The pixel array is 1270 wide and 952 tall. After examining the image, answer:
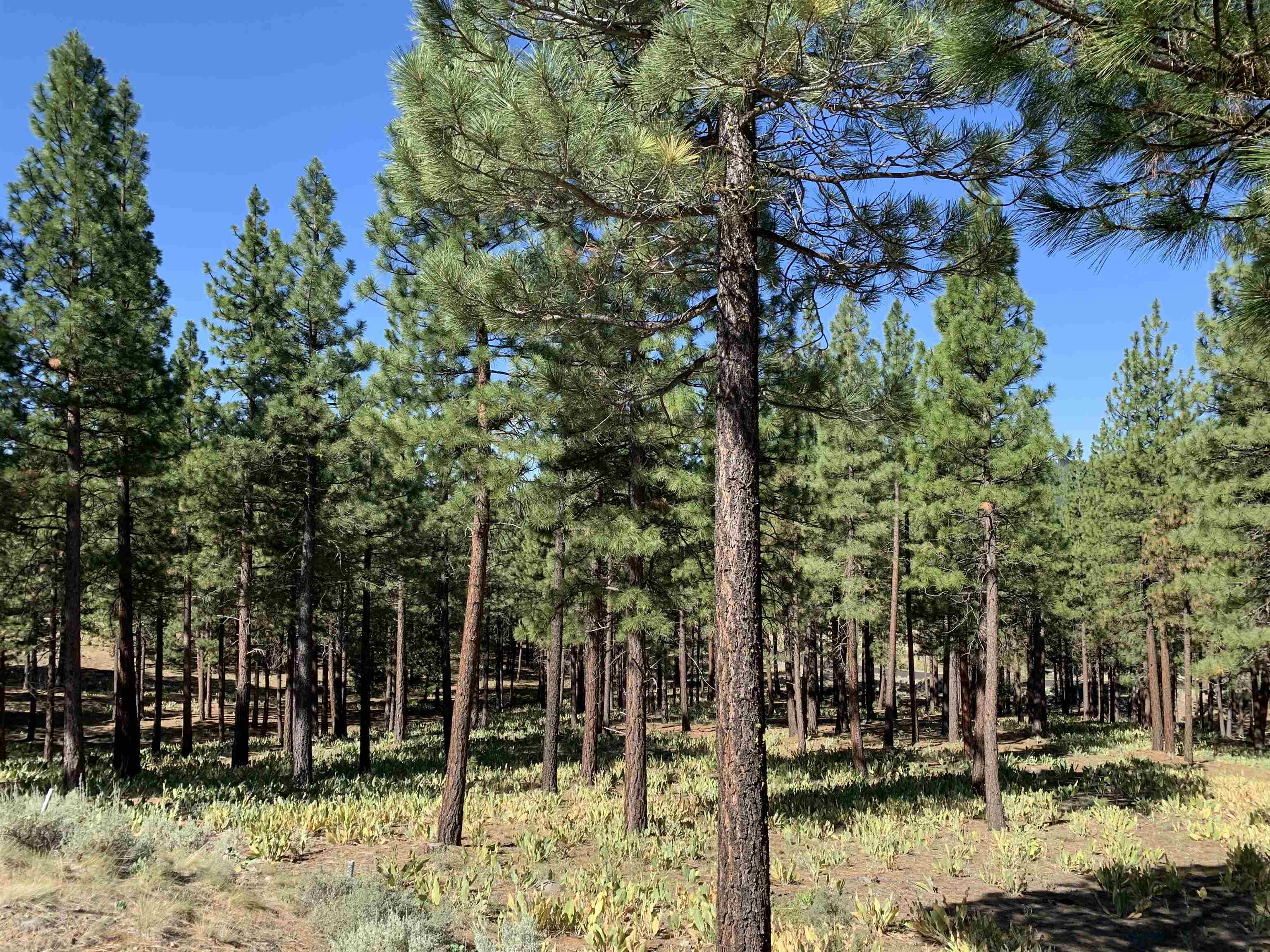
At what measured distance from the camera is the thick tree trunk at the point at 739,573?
5.10 metres

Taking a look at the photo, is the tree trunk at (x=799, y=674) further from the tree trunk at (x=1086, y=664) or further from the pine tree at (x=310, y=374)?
the tree trunk at (x=1086, y=664)

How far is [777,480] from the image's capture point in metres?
20.7

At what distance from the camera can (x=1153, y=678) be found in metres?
24.4

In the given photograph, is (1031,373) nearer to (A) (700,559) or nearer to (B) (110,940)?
(A) (700,559)

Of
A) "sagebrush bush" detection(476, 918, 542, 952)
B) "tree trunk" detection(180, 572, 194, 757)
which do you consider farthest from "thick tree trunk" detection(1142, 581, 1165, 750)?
"tree trunk" detection(180, 572, 194, 757)

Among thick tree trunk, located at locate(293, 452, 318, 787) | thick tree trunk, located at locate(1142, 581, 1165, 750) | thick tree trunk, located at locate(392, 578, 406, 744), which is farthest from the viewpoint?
thick tree trunk, located at locate(392, 578, 406, 744)

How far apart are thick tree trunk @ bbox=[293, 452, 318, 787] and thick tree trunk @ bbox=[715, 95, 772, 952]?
14.1 meters

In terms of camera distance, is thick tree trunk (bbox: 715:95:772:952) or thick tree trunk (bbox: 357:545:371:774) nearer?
thick tree trunk (bbox: 715:95:772:952)

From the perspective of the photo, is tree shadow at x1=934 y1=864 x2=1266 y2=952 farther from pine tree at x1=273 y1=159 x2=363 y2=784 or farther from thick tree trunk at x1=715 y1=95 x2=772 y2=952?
pine tree at x1=273 y1=159 x2=363 y2=784

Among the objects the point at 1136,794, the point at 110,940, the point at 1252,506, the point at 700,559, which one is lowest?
the point at 1136,794

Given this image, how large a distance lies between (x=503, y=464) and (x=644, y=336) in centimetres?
449

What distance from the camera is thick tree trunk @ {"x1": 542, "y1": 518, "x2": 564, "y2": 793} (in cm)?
1484

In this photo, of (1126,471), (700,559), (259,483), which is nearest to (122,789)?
(259,483)

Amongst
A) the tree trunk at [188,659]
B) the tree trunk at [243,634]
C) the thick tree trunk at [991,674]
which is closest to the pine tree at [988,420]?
the thick tree trunk at [991,674]
